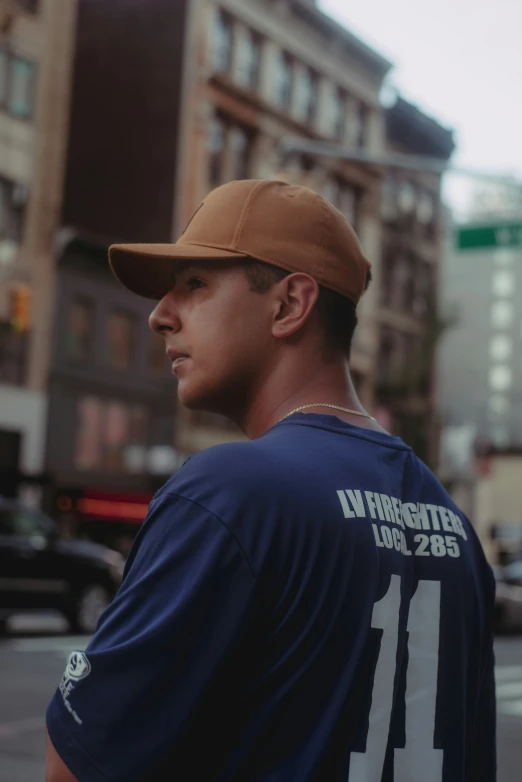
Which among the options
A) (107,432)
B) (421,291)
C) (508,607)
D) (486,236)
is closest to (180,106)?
(107,432)

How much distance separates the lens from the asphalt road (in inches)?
315

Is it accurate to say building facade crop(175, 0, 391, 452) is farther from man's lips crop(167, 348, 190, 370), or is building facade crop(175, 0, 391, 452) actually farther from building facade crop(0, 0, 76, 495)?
man's lips crop(167, 348, 190, 370)

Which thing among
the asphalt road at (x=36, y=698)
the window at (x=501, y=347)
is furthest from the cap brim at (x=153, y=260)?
the window at (x=501, y=347)

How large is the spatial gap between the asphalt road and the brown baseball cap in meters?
5.96

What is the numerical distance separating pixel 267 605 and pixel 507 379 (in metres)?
100

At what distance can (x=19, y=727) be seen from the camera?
29.5 feet

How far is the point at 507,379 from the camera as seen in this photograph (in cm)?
9981

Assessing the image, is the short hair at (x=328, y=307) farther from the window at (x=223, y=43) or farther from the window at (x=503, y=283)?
the window at (x=503, y=283)

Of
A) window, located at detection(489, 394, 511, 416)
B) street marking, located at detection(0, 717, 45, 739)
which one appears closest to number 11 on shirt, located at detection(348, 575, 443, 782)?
street marking, located at detection(0, 717, 45, 739)

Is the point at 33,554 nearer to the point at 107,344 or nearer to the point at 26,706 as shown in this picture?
the point at 26,706

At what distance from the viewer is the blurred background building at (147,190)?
105ft

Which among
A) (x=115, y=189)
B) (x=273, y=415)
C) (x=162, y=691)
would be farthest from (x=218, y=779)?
(x=115, y=189)

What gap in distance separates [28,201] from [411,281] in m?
20.5

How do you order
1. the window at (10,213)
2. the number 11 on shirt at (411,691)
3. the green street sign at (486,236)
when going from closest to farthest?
the number 11 on shirt at (411,691) < the green street sign at (486,236) < the window at (10,213)
